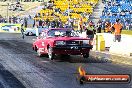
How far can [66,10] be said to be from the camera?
59.4 m

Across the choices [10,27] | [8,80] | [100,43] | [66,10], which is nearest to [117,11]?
[66,10]

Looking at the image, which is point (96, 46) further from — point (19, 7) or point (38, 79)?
point (19, 7)

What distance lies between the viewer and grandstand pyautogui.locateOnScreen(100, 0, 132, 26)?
5115 centimetres

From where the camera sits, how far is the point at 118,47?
76.3 ft

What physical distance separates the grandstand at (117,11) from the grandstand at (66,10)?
124 inches

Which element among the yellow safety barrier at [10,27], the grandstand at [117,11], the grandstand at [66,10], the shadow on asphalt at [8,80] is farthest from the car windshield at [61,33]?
the yellow safety barrier at [10,27]

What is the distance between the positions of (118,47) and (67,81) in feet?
38.4

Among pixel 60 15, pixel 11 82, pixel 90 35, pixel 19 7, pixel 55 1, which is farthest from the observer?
pixel 19 7

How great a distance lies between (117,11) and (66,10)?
9.15 metres

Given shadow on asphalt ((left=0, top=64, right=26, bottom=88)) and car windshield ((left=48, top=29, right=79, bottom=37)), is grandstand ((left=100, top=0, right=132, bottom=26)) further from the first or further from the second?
shadow on asphalt ((left=0, top=64, right=26, bottom=88))

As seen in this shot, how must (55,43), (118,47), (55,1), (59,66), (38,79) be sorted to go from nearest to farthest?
(38,79) < (59,66) < (55,43) < (118,47) < (55,1)

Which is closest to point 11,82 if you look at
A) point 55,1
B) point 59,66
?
point 59,66

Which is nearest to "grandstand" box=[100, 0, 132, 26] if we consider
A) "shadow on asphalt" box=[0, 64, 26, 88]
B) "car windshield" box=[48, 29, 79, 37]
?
"car windshield" box=[48, 29, 79, 37]

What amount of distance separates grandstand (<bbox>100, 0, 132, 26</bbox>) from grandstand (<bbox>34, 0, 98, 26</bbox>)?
10.3 feet
